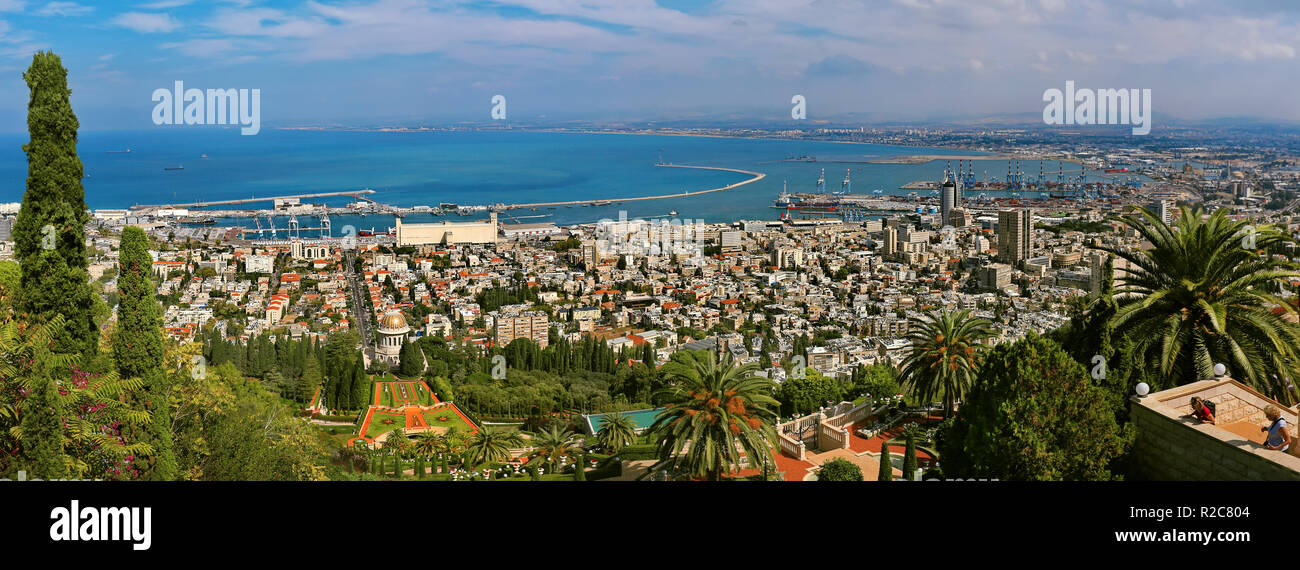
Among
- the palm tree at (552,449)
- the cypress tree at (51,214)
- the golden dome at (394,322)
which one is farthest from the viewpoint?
the golden dome at (394,322)

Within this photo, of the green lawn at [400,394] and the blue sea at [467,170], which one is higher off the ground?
the blue sea at [467,170]

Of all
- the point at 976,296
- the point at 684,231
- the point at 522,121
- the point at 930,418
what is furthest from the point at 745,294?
the point at 522,121

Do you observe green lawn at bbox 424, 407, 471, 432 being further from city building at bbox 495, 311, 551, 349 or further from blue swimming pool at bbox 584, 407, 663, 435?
city building at bbox 495, 311, 551, 349

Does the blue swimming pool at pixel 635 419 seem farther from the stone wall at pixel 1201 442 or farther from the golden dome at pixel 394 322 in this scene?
the golden dome at pixel 394 322

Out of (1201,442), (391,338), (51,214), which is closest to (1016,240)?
(391,338)

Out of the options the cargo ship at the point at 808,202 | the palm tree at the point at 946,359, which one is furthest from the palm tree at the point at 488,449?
the cargo ship at the point at 808,202

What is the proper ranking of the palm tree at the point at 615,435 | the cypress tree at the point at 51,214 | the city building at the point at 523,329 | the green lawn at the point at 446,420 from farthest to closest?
the city building at the point at 523,329 → the green lawn at the point at 446,420 → the palm tree at the point at 615,435 → the cypress tree at the point at 51,214
